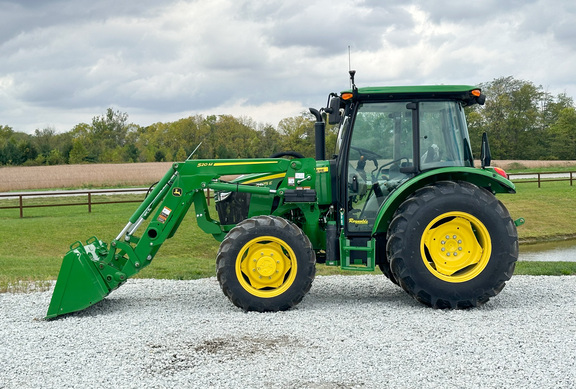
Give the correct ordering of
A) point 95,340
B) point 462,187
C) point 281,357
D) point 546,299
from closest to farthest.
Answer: point 281,357 → point 95,340 → point 462,187 → point 546,299

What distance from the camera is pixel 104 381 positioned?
5.14 meters

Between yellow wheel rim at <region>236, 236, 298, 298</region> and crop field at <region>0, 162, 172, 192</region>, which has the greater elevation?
crop field at <region>0, 162, 172, 192</region>

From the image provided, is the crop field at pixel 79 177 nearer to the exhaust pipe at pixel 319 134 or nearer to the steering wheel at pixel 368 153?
the exhaust pipe at pixel 319 134

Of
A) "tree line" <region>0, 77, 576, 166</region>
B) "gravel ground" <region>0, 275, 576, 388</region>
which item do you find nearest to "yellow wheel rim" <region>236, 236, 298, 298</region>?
"gravel ground" <region>0, 275, 576, 388</region>

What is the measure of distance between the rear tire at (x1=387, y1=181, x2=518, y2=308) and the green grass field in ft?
12.0

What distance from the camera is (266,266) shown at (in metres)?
7.30

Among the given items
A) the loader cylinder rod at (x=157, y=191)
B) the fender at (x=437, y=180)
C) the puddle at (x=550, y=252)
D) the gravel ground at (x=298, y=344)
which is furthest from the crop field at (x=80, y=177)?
the fender at (x=437, y=180)

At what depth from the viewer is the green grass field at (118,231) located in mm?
11195

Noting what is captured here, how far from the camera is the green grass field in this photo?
36.7 feet

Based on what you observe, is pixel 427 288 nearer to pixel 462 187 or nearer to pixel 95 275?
pixel 462 187

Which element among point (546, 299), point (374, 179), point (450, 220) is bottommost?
point (546, 299)

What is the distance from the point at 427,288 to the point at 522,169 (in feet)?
150

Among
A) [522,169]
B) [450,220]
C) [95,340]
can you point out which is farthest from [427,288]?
[522,169]

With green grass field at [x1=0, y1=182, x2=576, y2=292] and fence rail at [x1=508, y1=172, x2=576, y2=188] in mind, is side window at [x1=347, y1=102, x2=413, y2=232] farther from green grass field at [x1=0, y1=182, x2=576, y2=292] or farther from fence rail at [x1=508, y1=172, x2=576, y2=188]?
fence rail at [x1=508, y1=172, x2=576, y2=188]
